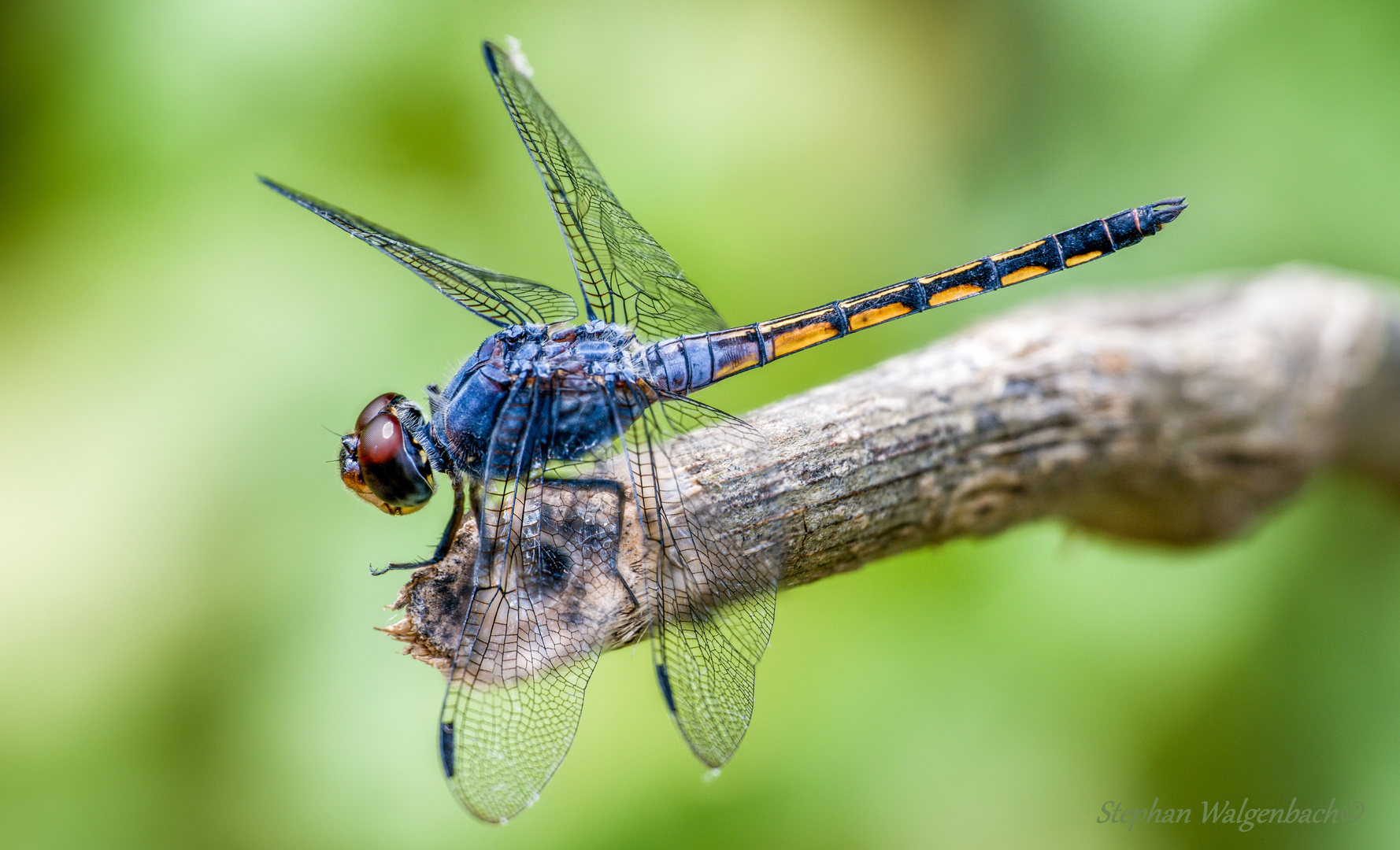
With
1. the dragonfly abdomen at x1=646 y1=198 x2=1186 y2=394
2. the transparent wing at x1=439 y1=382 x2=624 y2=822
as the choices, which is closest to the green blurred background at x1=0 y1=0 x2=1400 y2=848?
the dragonfly abdomen at x1=646 y1=198 x2=1186 y2=394

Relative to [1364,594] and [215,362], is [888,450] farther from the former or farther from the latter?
[1364,594]

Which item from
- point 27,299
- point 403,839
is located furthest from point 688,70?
point 403,839

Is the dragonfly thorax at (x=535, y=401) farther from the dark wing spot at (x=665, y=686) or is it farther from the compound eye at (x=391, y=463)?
the dark wing spot at (x=665, y=686)

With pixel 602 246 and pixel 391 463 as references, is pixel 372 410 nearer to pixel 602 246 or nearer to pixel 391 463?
pixel 391 463

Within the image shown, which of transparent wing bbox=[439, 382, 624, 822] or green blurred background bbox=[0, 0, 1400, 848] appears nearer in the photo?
transparent wing bbox=[439, 382, 624, 822]

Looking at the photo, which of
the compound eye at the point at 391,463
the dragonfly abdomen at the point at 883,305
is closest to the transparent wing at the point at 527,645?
the compound eye at the point at 391,463

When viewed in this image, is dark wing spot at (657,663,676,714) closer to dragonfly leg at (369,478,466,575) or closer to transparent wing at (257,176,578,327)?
dragonfly leg at (369,478,466,575)

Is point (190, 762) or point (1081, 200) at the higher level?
point (1081, 200)
